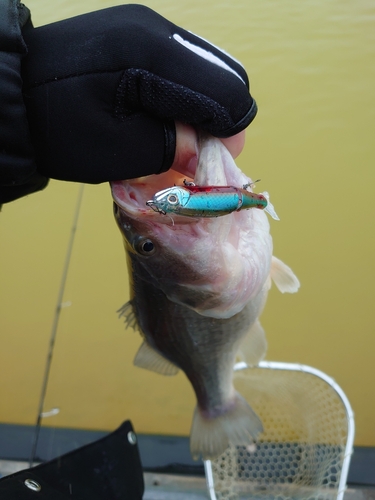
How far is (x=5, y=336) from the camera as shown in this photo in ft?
10.5

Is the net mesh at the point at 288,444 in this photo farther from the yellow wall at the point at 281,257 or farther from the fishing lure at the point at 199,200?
the fishing lure at the point at 199,200

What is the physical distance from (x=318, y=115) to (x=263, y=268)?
2.45 metres

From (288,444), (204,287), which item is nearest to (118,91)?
(204,287)

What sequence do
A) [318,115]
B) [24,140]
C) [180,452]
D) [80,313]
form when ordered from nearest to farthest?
[24,140]
[180,452]
[80,313]
[318,115]

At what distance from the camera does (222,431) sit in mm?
2000

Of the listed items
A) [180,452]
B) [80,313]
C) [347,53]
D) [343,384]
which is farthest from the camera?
[347,53]

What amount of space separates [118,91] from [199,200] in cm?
32

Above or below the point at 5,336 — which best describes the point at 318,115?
above

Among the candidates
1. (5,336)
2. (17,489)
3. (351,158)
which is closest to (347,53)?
(351,158)

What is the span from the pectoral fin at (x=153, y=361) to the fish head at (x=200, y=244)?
41 cm

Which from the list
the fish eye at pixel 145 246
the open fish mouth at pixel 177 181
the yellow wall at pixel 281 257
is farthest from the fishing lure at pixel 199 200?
the yellow wall at pixel 281 257

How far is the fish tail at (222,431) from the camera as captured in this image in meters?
1.99

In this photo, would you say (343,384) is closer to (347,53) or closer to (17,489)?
(17,489)

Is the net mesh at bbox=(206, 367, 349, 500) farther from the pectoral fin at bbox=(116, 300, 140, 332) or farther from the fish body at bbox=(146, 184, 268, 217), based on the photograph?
the fish body at bbox=(146, 184, 268, 217)
